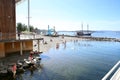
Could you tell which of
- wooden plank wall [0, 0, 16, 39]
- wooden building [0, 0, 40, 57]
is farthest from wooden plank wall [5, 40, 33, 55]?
wooden plank wall [0, 0, 16, 39]

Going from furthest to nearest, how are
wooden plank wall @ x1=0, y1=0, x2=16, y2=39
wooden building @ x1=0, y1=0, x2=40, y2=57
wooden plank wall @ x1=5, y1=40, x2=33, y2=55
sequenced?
wooden plank wall @ x1=5, y1=40, x2=33, y2=55 < wooden plank wall @ x1=0, y1=0, x2=16, y2=39 < wooden building @ x1=0, y1=0, x2=40, y2=57

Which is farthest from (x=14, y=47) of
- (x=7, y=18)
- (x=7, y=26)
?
(x=7, y=18)

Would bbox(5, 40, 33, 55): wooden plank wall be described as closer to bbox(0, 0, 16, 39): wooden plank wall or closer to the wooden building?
the wooden building

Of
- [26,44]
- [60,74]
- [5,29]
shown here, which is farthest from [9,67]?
[26,44]

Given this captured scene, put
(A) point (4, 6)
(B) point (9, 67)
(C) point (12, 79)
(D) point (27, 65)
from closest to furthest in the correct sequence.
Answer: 1. (C) point (12, 79)
2. (B) point (9, 67)
3. (D) point (27, 65)
4. (A) point (4, 6)

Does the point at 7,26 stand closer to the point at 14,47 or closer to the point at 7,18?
the point at 7,18

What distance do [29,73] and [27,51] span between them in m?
11.9

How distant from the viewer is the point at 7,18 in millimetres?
25953

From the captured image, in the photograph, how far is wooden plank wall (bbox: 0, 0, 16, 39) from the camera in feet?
82.1

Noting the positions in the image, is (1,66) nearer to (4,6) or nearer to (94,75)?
(4,6)

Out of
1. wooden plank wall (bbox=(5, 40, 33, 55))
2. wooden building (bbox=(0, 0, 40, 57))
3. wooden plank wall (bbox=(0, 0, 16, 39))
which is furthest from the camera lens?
wooden plank wall (bbox=(5, 40, 33, 55))


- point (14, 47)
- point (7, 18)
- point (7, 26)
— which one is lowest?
point (14, 47)

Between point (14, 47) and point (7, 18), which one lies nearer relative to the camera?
point (7, 18)

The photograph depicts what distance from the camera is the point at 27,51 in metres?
32.3
